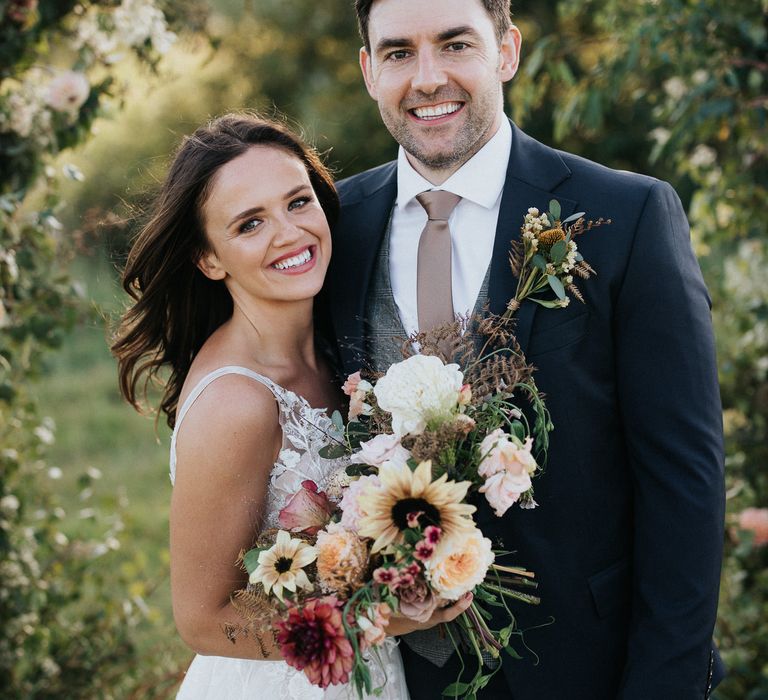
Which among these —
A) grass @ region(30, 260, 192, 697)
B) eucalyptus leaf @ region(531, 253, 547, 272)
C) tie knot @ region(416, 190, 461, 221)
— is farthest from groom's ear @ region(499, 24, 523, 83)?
grass @ region(30, 260, 192, 697)

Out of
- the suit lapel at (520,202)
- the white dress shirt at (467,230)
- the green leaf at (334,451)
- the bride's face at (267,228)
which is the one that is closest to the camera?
the green leaf at (334,451)

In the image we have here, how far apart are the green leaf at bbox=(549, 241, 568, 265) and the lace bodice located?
2.20ft

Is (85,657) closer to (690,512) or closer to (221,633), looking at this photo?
(221,633)

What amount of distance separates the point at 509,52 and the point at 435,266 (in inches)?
26.0

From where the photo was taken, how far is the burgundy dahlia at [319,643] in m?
1.81

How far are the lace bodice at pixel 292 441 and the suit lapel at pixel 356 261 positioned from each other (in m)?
0.18

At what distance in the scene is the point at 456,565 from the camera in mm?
1811

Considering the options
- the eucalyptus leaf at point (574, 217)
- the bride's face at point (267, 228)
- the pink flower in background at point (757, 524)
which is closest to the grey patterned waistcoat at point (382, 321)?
the bride's face at point (267, 228)

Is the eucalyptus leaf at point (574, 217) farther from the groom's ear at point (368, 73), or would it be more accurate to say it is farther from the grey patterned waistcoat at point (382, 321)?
the groom's ear at point (368, 73)

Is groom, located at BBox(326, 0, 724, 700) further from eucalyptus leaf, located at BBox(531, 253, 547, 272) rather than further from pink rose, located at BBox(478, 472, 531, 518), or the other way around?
pink rose, located at BBox(478, 472, 531, 518)

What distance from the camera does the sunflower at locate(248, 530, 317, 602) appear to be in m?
1.92

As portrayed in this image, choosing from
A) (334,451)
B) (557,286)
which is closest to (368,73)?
(557,286)

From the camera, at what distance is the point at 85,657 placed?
12.8 ft

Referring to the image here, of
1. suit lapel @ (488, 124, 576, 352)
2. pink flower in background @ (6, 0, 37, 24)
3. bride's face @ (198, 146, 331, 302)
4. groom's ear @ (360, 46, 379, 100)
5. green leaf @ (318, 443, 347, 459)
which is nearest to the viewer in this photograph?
green leaf @ (318, 443, 347, 459)
